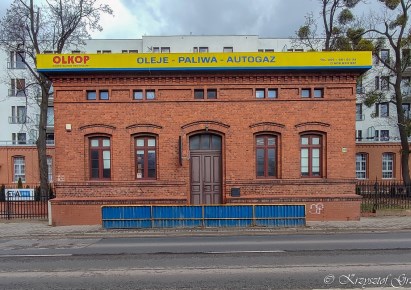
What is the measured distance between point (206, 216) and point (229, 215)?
843 millimetres

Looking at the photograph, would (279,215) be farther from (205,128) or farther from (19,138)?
(19,138)

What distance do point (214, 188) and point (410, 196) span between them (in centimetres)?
1145

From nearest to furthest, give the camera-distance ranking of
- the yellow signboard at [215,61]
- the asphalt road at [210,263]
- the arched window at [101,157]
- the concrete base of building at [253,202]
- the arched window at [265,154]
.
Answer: the asphalt road at [210,263]
the yellow signboard at [215,61]
the concrete base of building at [253,202]
the arched window at [101,157]
the arched window at [265,154]

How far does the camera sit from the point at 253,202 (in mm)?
13922

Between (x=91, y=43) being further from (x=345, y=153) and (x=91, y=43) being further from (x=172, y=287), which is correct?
(x=172, y=287)

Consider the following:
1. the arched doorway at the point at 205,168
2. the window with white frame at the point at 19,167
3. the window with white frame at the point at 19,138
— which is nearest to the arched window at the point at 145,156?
the arched doorway at the point at 205,168

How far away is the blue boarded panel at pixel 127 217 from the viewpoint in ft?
40.6

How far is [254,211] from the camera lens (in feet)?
40.7

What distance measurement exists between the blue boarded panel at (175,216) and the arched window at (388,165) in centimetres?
2765

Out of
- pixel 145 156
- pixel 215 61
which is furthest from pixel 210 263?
pixel 215 61

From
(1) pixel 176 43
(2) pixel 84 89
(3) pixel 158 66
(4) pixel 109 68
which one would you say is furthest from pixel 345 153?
(1) pixel 176 43

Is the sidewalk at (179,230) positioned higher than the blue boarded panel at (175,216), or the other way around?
the blue boarded panel at (175,216)

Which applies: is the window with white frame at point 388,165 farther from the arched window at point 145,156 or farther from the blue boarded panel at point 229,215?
the arched window at point 145,156

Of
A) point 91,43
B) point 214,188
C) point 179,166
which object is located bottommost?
point 214,188
